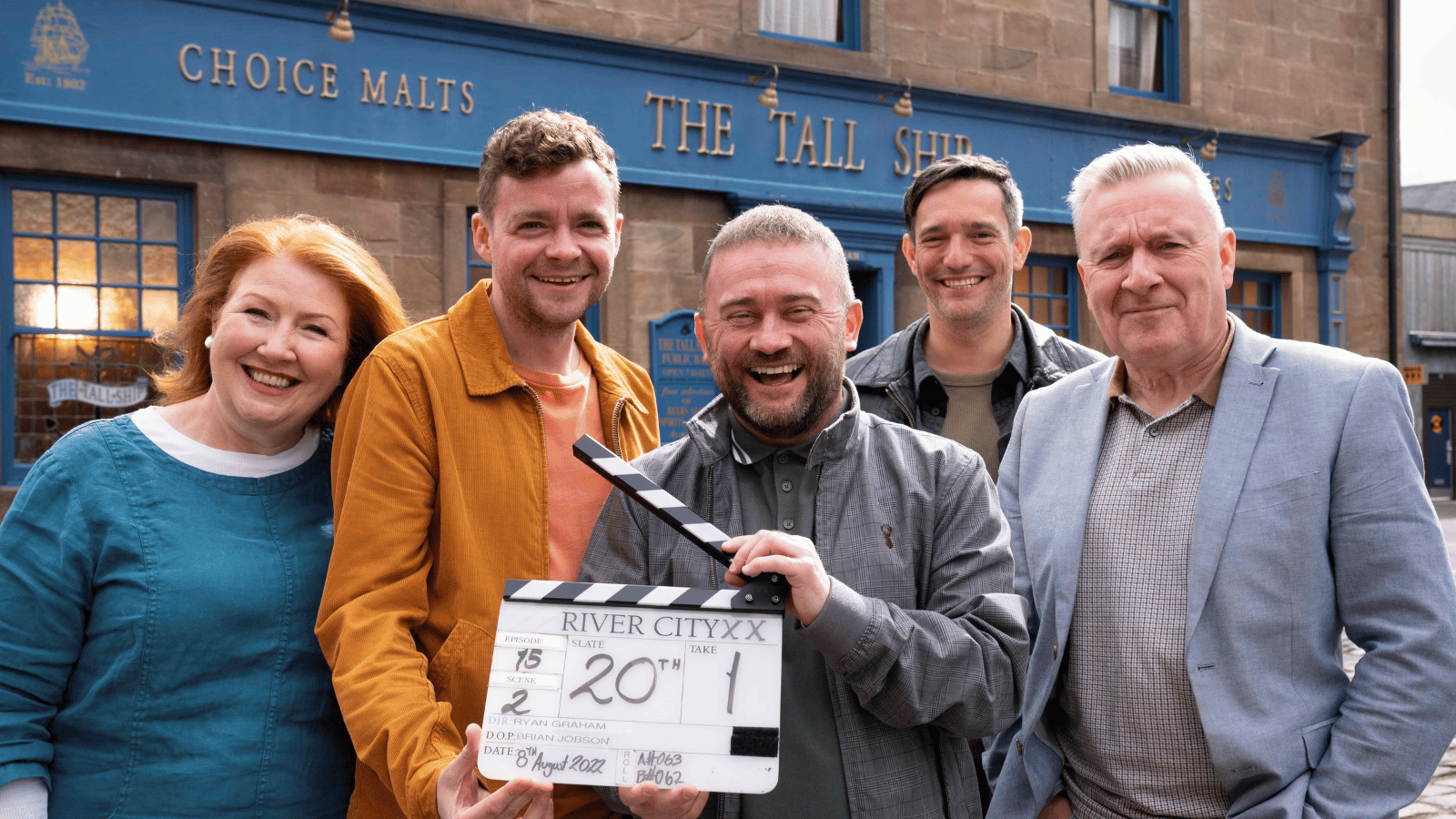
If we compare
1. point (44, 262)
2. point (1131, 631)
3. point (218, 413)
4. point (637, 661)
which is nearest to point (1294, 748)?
point (1131, 631)

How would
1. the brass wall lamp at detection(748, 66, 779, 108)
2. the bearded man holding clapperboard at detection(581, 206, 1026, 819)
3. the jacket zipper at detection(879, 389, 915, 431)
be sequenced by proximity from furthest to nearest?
the brass wall lamp at detection(748, 66, 779, 108) → the jacket zipper at detection(879, 389, 915, 431) → the bearded man holding clapperboard at detection(581, 206, 1026, 819)

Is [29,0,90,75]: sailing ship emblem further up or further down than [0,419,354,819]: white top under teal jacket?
further up

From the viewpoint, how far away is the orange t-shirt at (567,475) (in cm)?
250

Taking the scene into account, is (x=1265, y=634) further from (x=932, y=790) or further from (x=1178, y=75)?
(x=1178, y=75)

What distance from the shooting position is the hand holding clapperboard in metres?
1.86

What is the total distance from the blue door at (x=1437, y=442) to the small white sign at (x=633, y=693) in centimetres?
2545

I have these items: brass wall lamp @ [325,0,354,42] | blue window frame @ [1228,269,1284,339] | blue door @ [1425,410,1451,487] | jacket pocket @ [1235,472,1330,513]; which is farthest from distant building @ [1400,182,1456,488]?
jacket pocket @ [1235,472,1330,513]

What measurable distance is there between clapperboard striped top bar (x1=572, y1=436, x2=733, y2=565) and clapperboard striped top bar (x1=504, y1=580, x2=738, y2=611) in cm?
8

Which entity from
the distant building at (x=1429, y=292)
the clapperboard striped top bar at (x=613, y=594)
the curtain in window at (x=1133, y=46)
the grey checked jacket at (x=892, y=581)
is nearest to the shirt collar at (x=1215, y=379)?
the grey checked jacket at (x=892, y=581)

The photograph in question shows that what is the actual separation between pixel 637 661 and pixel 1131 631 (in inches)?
46.4

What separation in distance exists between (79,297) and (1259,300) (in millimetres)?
12262

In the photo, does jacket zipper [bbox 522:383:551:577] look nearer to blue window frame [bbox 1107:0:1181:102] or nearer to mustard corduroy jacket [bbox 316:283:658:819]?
mustard corduroy jacket [bbox 316:283:658:819]

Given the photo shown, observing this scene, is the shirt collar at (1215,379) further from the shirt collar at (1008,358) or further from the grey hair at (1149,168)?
the shirt collar at (1008,358)

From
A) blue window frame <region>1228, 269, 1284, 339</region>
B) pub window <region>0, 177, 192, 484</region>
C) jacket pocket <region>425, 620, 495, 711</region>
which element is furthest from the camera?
blue window frame <region>1228, 269, 1284, 339</region>
